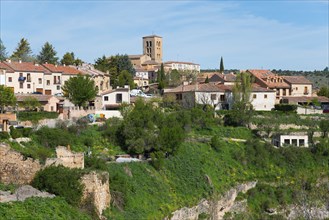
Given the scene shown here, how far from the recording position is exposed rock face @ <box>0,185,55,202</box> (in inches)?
843

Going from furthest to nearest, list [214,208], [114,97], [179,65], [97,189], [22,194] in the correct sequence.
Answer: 1. [179,65]
2. [114,97]
3. [214,208]
4. [97,189]
5. [22,194]

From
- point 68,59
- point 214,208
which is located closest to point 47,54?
point 68,59

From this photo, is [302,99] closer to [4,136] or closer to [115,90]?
[115,90]

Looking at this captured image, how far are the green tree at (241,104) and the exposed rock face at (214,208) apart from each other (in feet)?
40.3

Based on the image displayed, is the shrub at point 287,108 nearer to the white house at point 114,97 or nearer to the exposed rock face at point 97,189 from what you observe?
the white house at point 114,97

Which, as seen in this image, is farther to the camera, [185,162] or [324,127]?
[324,127]

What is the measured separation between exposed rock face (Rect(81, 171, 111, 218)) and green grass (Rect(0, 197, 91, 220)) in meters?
1.48

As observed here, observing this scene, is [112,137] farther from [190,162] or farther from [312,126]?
[312,126]

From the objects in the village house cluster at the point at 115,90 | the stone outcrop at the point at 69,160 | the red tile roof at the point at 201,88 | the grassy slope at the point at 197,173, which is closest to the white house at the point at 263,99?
the village house cluster at the point at 115,90

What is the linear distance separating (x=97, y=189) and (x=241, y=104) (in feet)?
111

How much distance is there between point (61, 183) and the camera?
2398 cm

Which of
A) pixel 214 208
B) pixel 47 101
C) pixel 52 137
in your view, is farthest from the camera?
pixel 47 101

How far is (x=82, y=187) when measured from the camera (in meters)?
24.6

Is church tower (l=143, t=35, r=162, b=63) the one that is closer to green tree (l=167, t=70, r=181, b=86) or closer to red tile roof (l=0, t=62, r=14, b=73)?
green tree (l=167, t=70, r=181, b=86)
